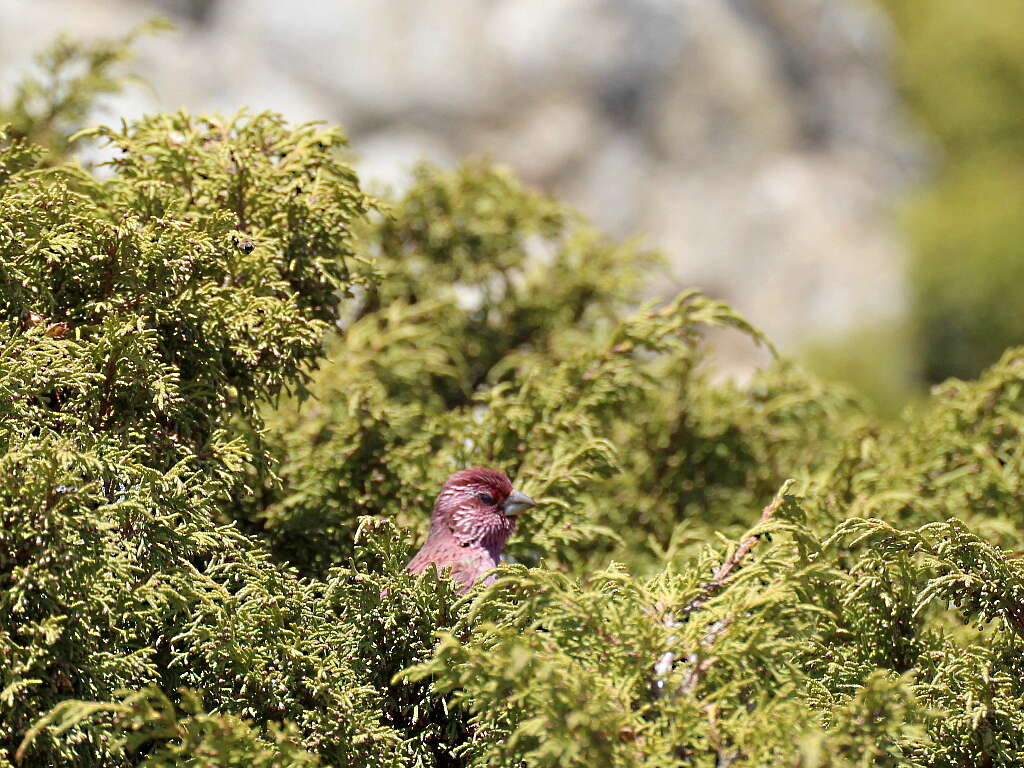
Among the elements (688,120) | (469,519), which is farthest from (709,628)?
(688,120)

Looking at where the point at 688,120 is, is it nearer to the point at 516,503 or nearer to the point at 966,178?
the point at 966,178

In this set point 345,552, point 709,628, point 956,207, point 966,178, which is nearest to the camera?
point 709,628

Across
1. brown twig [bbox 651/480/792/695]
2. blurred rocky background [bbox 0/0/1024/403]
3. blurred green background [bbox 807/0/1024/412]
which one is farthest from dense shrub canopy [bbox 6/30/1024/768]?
blurred green background [bbox 807/0/1024/412]

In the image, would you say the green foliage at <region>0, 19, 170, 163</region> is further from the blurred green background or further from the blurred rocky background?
the blurred green background

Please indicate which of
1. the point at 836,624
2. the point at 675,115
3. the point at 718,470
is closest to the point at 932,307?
the point at 675,115

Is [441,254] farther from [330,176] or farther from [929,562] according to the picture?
[929,562]
